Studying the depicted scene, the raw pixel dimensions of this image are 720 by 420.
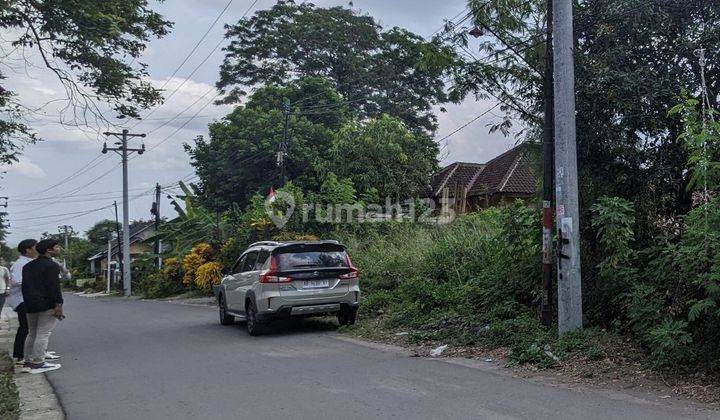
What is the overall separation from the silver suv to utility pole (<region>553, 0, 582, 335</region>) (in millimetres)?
4432

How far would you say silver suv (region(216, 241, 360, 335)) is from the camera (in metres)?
11.5

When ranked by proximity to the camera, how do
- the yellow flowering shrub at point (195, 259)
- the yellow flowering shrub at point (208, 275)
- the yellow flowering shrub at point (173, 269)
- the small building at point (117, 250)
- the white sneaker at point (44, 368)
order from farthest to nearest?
the small building at point (117, 250)
the yellow flowering shrub at point (173, 269)
the yellow flowering shrub at point (195, 259)
the yellow flowering shrub at point (208, 275)
the white sneaker at point (44, 368)

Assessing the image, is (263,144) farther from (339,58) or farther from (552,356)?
(552,356)

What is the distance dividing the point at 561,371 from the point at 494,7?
243 inches

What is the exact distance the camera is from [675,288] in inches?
295

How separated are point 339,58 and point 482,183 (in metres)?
13.6

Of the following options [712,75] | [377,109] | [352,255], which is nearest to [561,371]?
[712,75]

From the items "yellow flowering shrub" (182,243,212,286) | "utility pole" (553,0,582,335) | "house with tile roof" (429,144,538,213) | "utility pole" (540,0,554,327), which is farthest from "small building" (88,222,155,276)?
"utility pole" (553,0,582,335)

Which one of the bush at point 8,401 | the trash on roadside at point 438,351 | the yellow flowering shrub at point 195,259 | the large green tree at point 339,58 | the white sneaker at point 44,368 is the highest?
the large green tree at point 339,58

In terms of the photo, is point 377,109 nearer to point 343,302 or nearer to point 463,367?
point 343,302

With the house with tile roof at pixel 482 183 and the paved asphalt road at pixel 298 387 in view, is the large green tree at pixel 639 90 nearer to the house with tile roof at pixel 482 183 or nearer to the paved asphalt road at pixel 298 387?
the paved asphalt road at pixel 298 387

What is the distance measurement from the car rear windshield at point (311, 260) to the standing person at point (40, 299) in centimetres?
397

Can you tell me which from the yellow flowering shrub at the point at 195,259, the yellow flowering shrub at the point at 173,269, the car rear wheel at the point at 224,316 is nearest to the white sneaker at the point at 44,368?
the car rear wheel at the point at 224,316

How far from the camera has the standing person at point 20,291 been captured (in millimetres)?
9367
